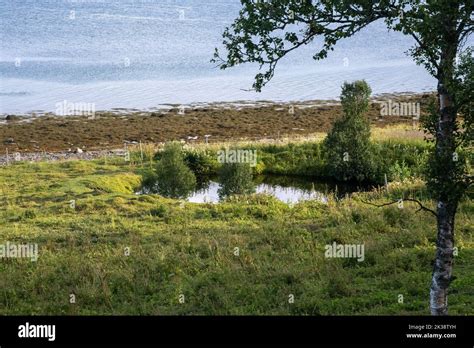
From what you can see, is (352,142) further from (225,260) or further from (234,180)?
(225,260)

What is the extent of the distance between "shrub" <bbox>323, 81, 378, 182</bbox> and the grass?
12.9 metres

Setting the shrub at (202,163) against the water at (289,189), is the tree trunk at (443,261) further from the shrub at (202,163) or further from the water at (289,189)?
the shrub at (202,163)

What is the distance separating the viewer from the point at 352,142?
145 feet

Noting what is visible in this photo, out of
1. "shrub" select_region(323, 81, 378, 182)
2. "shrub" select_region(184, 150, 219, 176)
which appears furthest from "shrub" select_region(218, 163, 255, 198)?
"shrub" select_region(184, 150, 219, 176)

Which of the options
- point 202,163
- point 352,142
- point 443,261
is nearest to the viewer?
point 443,261

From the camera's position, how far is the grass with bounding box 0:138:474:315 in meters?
15.6

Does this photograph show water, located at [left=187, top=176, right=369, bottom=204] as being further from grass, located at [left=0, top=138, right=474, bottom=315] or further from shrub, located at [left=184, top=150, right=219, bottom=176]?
grass, located at [left=0, top=138, right=474, bottom=315]

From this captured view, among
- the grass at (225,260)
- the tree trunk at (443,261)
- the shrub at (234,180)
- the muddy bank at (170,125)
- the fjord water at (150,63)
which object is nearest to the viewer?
the tree trunk at (443,261)

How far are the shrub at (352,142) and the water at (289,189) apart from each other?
3.70ft

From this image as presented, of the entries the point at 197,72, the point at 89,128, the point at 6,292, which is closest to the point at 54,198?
the point at 6,292

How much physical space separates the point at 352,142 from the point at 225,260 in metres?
26.5

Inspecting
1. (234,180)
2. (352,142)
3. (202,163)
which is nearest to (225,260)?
(234,180)

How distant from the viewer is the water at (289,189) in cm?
4059

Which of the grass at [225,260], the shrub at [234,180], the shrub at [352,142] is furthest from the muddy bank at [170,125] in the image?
the grass at [225,260]
